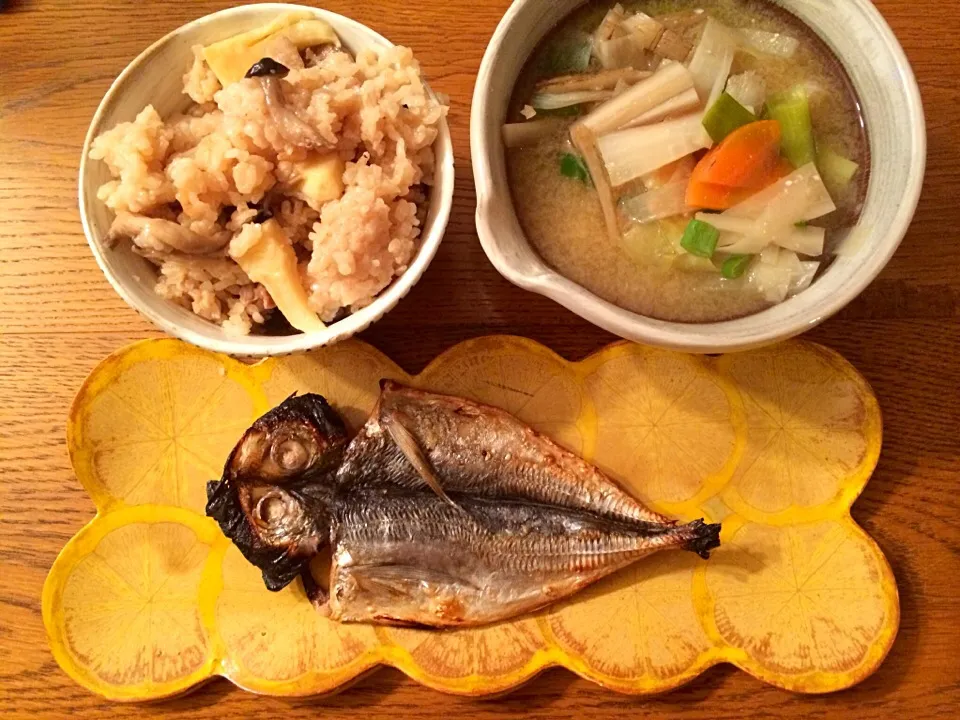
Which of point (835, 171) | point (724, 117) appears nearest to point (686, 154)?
point (724, 117)

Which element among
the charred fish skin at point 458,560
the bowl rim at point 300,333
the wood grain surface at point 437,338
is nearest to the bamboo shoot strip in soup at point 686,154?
the bowl rim at point 300,333

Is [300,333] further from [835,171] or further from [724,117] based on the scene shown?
[835,171]

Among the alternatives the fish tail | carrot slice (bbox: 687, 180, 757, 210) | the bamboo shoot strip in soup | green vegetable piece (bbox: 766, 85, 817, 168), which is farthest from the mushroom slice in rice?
the fish tail

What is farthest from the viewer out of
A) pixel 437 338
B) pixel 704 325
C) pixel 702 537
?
pixel 437 338

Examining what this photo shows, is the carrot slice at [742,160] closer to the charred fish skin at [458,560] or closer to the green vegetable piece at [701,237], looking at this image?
the green vegetable piece at [701,237]

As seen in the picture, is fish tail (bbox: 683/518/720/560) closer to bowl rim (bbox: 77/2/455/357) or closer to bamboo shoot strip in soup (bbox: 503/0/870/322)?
bamboo shoot strip in soup (bbox: 503/0/870/322)
